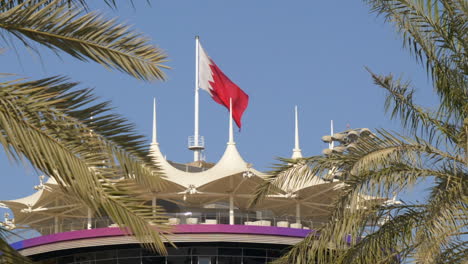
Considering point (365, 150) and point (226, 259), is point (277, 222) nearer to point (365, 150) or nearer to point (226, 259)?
point (226, 259)

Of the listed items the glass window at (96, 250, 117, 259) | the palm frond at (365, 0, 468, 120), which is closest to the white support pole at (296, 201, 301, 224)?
the glass window at (96, 250, 117, 259)

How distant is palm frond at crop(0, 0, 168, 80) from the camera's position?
1054cm

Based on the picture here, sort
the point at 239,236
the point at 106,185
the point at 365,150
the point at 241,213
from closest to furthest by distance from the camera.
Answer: the point at 106,185 < the point at 365,150 < the point at 239,236 < the point at 241,213

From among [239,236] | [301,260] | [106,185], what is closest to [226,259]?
[239,236]

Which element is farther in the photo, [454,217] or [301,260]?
[301,260]

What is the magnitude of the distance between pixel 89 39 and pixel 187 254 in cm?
3505

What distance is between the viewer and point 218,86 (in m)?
51.2

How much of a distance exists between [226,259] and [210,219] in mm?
2314

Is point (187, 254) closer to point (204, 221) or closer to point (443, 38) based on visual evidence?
point (204, 221)

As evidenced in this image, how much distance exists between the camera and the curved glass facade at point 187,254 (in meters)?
44.9

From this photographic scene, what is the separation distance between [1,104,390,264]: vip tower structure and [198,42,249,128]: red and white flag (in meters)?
3.98

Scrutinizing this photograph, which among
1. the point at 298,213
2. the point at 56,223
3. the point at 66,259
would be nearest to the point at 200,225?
the point at 298,213

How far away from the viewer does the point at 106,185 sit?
10.1 m

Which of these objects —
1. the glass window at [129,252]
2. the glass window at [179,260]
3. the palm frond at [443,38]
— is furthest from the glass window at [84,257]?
the palm frond at [443,38]
